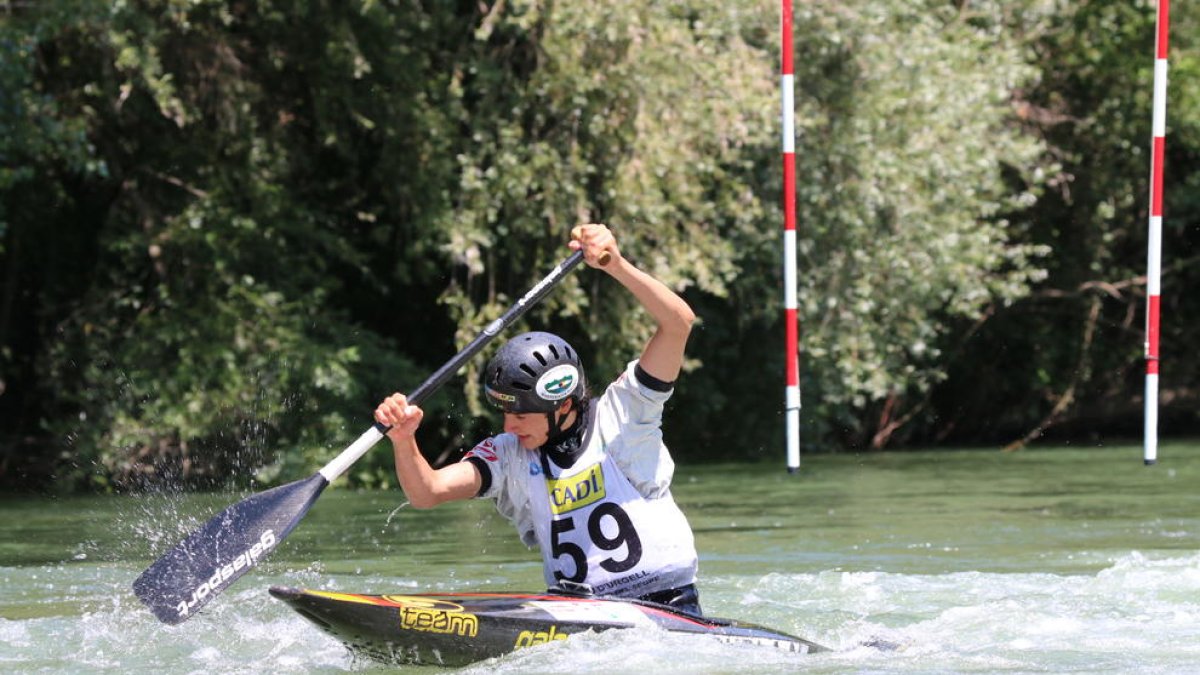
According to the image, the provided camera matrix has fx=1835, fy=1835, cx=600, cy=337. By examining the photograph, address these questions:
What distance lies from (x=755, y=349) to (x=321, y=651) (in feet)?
38.5

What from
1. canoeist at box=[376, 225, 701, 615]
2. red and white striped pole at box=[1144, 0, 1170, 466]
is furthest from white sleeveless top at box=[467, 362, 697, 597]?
red and white striped pole at box=[1144, 0, 1170, 466]

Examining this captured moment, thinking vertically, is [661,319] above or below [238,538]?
above

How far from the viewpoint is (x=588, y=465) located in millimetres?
5875

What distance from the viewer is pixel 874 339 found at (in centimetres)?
1609

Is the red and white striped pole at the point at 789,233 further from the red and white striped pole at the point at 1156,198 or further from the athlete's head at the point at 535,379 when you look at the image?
the athlete's head at the point at 535,379

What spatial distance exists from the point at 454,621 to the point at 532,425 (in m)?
0.66

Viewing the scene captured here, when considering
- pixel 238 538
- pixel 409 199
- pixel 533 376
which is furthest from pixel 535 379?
pixel 409 199

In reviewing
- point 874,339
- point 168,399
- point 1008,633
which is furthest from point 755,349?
point 1008,633

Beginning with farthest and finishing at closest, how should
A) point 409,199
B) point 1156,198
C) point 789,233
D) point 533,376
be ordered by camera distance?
point 409,199, point 1156,198, point 789,233, point 533,376

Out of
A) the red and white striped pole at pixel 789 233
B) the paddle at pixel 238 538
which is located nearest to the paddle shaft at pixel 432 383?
the paddle at pixel 238 538

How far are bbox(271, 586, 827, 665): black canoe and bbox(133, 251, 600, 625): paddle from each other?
50cm

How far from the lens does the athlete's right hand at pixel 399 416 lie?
572cm

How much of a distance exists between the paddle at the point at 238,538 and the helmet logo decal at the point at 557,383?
376 millimetres

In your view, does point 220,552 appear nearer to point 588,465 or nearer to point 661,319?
point 588,465
